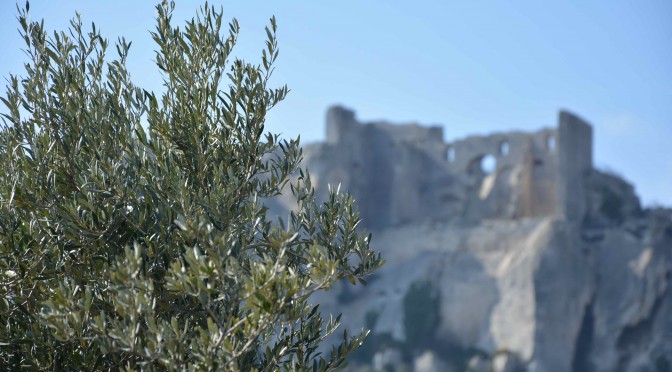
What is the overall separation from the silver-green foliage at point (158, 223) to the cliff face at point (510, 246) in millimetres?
43298

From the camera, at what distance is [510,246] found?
188 ft

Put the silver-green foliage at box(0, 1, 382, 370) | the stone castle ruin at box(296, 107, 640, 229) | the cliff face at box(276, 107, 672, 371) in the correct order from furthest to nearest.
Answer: the stone castle ruin at box(296, 107, 640, 229)
the cliff face at box(276, 107, 672, 371)
the silver-green foliage at box(0, 1, 382, 370)

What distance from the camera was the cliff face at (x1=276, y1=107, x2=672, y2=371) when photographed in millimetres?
53750

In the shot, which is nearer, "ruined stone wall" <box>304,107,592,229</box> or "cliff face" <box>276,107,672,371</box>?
"cliff face" <box>276,107,672,371</box>

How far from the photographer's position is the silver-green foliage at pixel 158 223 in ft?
28.0

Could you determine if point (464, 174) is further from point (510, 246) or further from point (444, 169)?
point (510, 246)

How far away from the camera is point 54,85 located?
10508 millimetres

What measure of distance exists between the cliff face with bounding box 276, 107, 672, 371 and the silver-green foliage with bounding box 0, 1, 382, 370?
43.3 meters

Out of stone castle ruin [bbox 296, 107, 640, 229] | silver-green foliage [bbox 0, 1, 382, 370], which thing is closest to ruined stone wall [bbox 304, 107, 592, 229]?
stone castle ruin [bbox 296, 107, 640, 229]

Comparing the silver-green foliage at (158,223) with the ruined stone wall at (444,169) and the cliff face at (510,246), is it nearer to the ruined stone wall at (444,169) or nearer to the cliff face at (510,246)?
the cliff face at (510,246)

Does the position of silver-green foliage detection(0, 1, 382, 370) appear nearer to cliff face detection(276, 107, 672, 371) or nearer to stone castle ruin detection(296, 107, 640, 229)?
cliff face detection(276, 107, 672, 371)

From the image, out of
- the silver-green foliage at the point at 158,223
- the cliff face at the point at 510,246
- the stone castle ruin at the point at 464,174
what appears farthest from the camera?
the stone castle ruin at the point at 464,174

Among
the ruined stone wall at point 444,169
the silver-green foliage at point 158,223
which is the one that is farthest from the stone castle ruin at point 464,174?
the silver-green foliage at point 158,223

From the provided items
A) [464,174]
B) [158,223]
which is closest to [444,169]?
[464,174]
